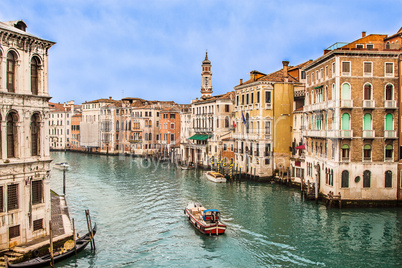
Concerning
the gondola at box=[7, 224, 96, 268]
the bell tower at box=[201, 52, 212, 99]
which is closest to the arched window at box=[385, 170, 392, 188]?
the gondola at box=[7, 224, 96, 268]

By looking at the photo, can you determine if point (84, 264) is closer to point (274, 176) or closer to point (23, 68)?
point (23, 68)

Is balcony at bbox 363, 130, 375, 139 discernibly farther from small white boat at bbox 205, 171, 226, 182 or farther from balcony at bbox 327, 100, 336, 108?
small white boat at bbox 205, 171, 226, 182

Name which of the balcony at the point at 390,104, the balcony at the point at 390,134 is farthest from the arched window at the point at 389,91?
the balcony at the point at 390,134

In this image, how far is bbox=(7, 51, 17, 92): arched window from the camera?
15.6 m

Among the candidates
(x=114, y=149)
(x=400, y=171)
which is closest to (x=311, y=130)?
(x=400, y=171)

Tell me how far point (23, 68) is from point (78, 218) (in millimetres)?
11266

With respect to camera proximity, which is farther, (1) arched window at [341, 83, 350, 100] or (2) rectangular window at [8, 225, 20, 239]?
(1) arched window at [341, 83, 350, 100]

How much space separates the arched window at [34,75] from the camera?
16600 millimetres

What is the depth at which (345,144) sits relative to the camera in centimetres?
2581

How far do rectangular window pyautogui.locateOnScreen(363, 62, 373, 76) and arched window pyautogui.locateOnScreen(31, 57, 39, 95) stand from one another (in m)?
19.7

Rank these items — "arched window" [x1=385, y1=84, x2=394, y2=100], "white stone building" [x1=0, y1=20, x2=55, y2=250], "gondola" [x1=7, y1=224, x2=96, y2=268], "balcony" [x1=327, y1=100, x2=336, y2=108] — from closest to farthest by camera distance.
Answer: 1. "gondola" [x1=7, y1=224, x2=96, y2=268]
2. "white stone building" [x1=0, y1=20, x2=55, y2=250]
3. "arched window" [x1=385, y1=84, x2=394, y2=100]
4. "balcony" [x1=327, y1=100, x2=336, y2=108]

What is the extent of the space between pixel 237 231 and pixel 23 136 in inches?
469

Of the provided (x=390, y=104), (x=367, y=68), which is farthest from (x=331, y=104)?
(x=390, y=104)

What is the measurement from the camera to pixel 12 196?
611 inches
